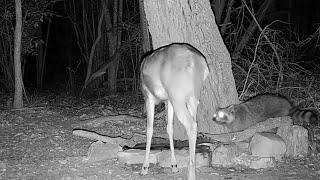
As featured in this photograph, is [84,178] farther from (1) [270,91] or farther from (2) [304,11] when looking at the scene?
(2) [304,11]

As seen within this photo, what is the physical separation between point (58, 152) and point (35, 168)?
1.08 m

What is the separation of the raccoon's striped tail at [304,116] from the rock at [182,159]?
2658 millimetres

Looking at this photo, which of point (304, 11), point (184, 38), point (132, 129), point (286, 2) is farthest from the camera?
point (304, 11)

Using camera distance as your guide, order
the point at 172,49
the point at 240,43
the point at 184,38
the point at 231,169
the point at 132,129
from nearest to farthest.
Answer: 1. the point at 172,49
2. the point at 231,169
3. the point at 184,38
4. the point at 132,129
5. the point at 240,43

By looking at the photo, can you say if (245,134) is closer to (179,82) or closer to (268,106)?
(268,106)

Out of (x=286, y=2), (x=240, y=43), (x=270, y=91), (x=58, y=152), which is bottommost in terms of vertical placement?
(x=58, y=152)

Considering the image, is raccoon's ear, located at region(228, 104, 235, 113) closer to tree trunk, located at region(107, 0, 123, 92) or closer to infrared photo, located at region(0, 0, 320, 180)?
infrared photo, located at region(0, 0, 320, 180)

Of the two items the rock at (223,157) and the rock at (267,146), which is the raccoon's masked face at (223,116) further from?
the rock at (223,157)

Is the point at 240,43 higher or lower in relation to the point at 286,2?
lower

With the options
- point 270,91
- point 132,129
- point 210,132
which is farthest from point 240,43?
point 210,132

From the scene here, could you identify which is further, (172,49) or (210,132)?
(210,132)

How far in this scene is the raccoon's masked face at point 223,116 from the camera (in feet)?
25.7

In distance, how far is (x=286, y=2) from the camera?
92.9ft

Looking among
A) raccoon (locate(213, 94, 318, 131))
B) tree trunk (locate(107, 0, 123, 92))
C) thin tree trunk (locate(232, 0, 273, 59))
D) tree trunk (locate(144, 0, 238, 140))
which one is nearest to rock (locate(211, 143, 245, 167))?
raccoon (locate(213, 94, 318, 131))
